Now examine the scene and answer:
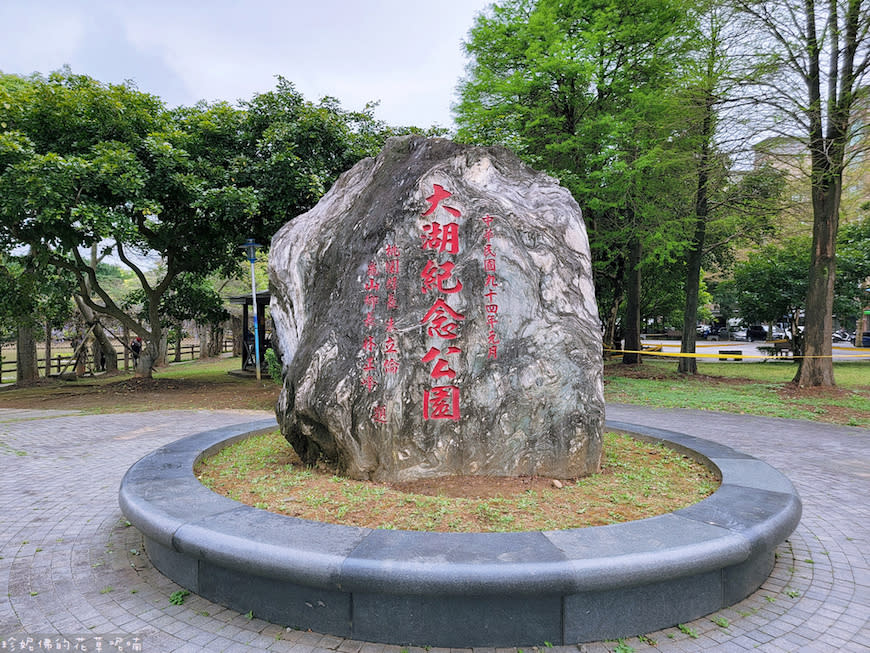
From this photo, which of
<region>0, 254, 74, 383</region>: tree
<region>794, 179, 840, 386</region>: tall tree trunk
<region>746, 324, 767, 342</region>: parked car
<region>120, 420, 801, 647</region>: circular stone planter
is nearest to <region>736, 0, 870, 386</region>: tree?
<region>794, 179, 840, 386</region>: tall tree trunk

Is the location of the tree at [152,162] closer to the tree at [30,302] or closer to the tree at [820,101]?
the tree at [30,302]

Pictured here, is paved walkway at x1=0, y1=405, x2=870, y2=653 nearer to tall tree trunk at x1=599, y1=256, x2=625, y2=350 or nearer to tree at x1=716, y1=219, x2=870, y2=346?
tall tree trunk at x1=599, y1=256, x2=625, y2=350

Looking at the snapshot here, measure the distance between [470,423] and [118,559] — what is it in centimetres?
284

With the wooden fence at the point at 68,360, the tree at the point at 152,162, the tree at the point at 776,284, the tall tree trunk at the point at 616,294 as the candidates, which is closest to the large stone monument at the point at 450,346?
the tree at the point at 152,162

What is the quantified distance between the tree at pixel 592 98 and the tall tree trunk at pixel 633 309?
200 centimetres

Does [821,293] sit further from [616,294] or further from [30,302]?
[30,302]

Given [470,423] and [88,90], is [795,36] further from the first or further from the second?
[88,90]

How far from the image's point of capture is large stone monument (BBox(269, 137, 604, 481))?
4.39 m

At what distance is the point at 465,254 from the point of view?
4578mm

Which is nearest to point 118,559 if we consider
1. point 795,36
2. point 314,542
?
point 314,542

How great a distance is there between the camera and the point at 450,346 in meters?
4.48

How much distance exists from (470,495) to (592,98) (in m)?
12.7

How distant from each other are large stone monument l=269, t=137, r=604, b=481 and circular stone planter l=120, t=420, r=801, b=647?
4.23ft

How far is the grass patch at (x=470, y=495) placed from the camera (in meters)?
3.47
